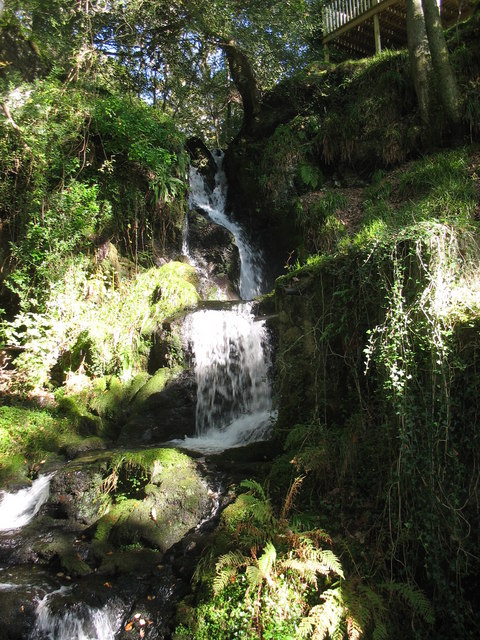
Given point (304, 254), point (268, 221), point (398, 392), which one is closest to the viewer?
point (398, 392)

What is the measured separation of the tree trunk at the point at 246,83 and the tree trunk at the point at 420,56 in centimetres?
472

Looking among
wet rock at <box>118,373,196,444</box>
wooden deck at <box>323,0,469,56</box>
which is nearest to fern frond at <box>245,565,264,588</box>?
wet rock at <box>118,373,196,444</box>

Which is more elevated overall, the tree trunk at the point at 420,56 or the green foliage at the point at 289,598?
the tree trunk at the point at 420,56

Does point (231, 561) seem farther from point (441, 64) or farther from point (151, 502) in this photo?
point (441, 64)

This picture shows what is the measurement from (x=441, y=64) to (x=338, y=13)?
5689 mm

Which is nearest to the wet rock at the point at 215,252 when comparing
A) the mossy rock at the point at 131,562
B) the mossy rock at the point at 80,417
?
the mossy rock at the point at 80,417

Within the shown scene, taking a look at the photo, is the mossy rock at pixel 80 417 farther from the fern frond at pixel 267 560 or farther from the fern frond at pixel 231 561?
the fern frond at pixel 267 560

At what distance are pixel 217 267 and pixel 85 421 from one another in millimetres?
5106

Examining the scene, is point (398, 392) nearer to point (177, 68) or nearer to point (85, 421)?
point (85, 421)

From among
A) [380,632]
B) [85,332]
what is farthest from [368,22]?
[380,632]

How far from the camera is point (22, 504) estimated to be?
5262mm

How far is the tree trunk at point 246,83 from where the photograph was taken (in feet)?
41.3

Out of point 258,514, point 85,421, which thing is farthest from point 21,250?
point 258,514

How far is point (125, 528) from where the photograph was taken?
440 centimetres
